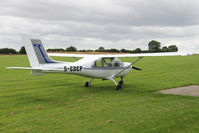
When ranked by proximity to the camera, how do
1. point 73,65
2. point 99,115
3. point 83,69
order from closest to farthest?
point 99,115 → point 73,65 → point 83,69

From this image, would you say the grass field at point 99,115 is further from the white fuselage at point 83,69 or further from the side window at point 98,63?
the side window at point 98,63

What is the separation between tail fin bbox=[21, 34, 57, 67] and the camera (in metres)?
9.57

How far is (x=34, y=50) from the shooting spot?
32.3 ft

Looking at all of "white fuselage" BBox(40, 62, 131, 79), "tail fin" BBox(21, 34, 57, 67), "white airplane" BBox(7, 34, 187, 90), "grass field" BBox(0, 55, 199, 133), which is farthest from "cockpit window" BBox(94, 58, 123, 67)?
"tail fin" BBox(21, 34, 57, 67)

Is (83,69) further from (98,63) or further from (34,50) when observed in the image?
(34,50)

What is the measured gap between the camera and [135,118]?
6.44 meters

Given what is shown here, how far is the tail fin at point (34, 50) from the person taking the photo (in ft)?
31.4

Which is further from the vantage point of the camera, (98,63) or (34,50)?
(98,63)

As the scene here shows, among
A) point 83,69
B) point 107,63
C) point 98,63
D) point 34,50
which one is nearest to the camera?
point 34,50

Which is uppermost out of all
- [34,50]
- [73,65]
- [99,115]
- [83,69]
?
[34,50]

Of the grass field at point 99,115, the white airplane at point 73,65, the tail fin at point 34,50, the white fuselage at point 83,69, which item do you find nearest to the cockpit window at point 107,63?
the white airplane at point 73,65

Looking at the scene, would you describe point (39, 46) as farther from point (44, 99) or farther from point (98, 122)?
point (98, 122)

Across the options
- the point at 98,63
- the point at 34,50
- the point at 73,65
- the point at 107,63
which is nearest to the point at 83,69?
the point at 73,65

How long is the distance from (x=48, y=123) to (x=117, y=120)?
81.0 inches
